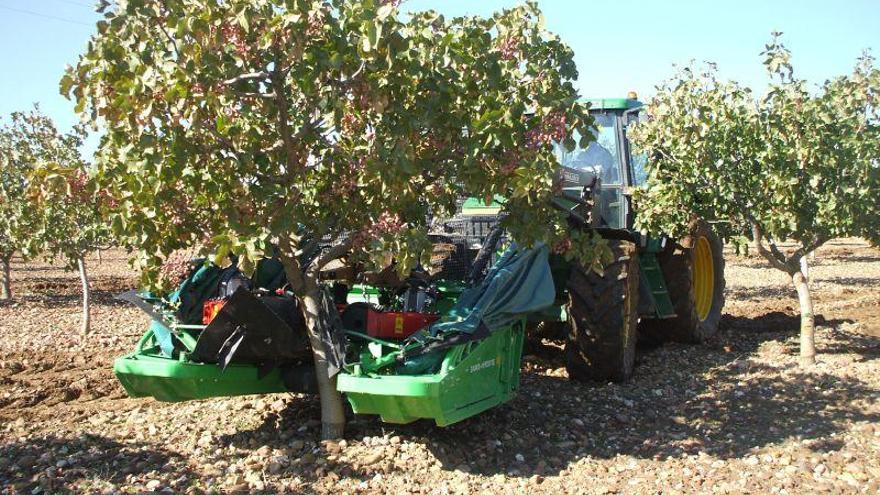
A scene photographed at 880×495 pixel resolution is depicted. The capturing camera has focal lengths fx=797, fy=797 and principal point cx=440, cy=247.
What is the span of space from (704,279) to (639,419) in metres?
4.03

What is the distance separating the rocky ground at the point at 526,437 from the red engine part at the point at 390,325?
2.16 feet

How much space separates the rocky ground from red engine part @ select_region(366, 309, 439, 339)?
0.66 metres

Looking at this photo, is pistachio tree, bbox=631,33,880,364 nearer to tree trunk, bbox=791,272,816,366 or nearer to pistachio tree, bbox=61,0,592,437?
tree trunk, bbox=791,272,816,366

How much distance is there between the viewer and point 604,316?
20.4 ft

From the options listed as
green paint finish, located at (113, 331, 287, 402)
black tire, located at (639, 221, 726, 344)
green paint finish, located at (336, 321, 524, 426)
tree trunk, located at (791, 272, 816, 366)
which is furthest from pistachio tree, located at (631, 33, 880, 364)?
green paint finish, located at (113, 331, 287, 402)

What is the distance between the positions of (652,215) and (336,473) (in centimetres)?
392

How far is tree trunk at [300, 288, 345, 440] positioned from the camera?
5.01 meters

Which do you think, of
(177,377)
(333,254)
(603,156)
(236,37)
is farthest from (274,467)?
(603,156)

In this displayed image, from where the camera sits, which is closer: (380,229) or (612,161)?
(380,229)

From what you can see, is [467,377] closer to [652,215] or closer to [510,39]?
[510,39]

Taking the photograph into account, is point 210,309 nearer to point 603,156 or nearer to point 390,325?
point 390,325

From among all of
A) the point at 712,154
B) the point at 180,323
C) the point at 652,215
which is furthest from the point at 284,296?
the point at 712,154

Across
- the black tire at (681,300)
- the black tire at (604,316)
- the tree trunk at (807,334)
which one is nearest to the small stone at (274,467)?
the black tire at (604,316)

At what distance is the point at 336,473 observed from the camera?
4.68 m
